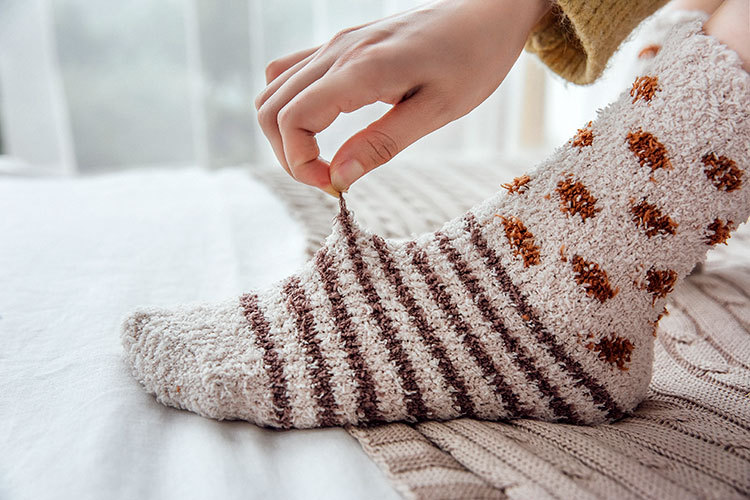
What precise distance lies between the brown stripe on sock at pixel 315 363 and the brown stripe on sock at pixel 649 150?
0.27m

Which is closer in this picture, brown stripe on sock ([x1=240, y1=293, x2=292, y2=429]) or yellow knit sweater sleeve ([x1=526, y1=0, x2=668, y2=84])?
brown stripe on sock ([x1=240, y1=293, x2=292, y2=429])

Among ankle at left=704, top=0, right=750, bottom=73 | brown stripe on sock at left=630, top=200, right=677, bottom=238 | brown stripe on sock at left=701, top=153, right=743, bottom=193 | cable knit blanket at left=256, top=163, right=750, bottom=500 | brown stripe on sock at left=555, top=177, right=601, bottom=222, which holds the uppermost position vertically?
ankle at left=704, top=0, right=750, bottom=73

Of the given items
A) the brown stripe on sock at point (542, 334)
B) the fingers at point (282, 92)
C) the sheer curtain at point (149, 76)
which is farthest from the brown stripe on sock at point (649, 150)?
the sheer curtain at point (149, 76)

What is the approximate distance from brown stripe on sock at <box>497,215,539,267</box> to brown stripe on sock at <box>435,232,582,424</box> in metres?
0.04

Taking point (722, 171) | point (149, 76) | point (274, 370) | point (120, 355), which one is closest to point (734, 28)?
point (722, 171)

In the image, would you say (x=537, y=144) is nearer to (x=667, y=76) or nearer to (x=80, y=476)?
(x=667, y=76)

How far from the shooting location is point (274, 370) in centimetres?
40

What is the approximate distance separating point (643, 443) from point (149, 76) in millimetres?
1993

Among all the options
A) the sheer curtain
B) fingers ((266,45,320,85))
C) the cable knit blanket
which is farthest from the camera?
the sheer curtain

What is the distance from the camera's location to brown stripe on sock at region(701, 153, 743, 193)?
0.39 metres

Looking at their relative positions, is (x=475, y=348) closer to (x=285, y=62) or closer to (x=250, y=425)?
(x=250, y=425)

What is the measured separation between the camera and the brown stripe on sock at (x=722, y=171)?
0.39 m

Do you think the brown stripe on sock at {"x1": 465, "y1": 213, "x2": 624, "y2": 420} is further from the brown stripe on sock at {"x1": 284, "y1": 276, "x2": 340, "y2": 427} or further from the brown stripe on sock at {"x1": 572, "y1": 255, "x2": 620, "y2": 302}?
the brown stripe on sock at {"x1": 284, "y1": 276, "x2": 340, "y2": 427}

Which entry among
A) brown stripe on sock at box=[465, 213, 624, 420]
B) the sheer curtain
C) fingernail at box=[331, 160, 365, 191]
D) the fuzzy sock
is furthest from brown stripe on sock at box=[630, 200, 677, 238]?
the sheer curtain
